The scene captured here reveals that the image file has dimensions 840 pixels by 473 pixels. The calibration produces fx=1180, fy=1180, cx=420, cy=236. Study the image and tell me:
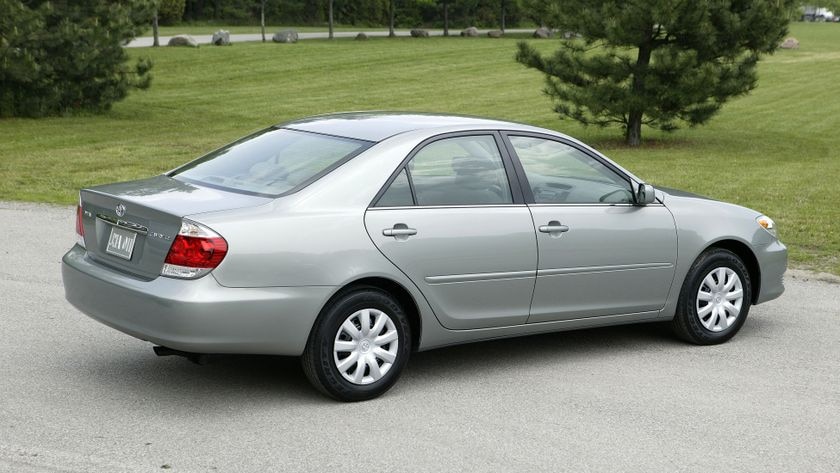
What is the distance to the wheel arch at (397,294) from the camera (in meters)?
6.02

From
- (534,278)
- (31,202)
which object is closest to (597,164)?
(534,278)

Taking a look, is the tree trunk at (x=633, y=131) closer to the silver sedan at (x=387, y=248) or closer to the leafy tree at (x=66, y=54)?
the leafy tree at (x=66, y=54)

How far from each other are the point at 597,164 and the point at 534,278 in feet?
3.20

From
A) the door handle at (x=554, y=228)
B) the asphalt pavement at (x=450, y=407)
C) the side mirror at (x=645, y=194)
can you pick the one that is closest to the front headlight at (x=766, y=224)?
the asphalt pavement at (x=450, y=407)

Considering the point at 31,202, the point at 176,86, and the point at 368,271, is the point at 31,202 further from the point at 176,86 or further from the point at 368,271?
the point at 176,86

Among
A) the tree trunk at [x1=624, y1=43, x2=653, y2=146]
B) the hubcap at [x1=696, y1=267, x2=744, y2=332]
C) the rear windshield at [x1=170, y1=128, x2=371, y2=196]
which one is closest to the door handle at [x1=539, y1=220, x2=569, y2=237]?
the rear windshield at [x1=170, y1=128, x2=371, y2=196]

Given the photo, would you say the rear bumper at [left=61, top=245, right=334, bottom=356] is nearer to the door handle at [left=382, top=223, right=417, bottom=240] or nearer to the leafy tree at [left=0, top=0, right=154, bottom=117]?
the door handle at [left=382, top=223, right=417, bottom=240]

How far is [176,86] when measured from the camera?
33969mm

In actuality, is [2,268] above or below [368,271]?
below

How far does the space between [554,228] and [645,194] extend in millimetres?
742

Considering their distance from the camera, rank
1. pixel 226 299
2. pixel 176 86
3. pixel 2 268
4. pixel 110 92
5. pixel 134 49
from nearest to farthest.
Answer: pixel 226 299, pixel 2 268, pixel 110 92, pixel 176 86, pixel 134 49

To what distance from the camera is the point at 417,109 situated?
30078 millimetres

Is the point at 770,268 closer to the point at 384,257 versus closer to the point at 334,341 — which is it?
the point at 384,257

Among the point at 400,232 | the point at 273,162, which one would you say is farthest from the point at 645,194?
the point at 273,162
